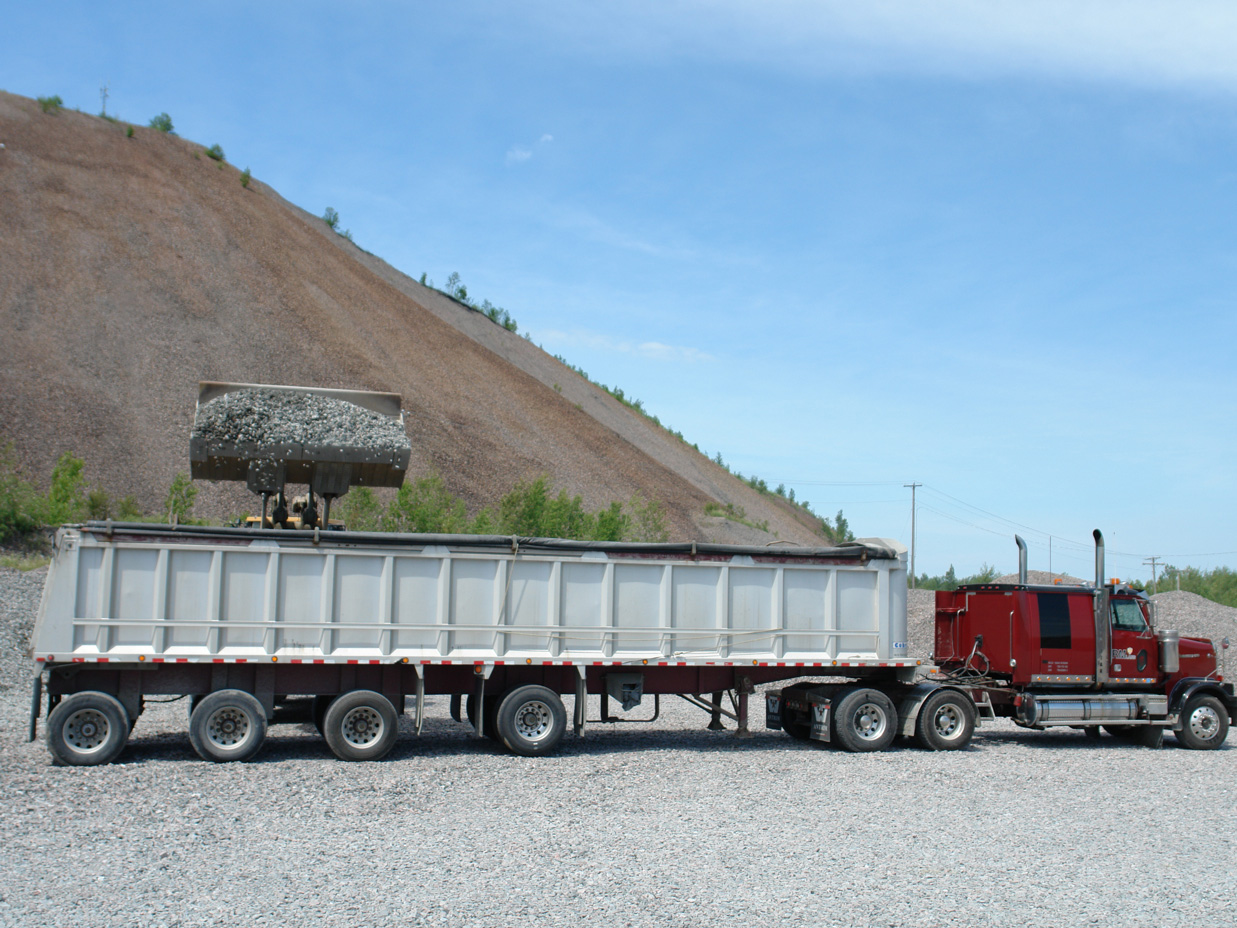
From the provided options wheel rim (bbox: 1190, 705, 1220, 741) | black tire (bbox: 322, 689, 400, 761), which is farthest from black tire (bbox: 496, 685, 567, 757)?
wheel rim (bbox: 1190, 705, 1220, 741)

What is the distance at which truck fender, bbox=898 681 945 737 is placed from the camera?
48.6 ft

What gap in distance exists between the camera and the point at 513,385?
72688 mm

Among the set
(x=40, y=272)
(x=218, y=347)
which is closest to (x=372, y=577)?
(x=218, y=347)

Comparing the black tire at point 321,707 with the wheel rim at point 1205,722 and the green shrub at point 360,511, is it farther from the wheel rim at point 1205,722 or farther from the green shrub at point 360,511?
the green shrub at point 360,511

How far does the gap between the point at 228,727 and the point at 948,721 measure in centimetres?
998

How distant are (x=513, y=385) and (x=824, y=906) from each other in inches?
2629

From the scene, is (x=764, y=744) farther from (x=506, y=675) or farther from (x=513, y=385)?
(x=513, y=385)

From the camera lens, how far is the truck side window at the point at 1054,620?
1577cm

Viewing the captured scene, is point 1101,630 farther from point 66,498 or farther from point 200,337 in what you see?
point 200,337

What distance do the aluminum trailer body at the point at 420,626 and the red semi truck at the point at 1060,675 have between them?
944mm

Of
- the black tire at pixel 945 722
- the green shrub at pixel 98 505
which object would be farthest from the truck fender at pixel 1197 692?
the green shrub at pixel 98 505

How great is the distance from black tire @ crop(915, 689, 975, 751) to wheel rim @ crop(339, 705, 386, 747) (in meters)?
7.65

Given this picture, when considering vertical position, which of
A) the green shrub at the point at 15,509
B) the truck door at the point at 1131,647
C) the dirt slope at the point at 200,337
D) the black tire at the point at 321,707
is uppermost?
the dirt slope at the point at 200,337

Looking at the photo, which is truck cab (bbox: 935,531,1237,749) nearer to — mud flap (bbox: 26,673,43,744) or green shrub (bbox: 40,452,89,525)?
mud flap (bbox: 26,673,43,744)
